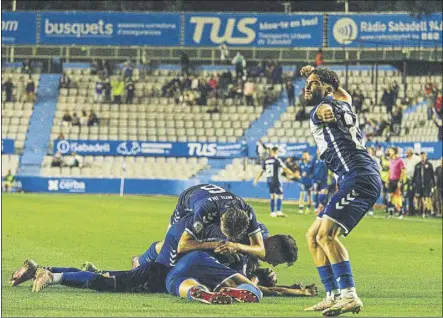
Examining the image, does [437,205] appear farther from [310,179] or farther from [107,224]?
[107,224]

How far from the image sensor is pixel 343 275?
10.0 m

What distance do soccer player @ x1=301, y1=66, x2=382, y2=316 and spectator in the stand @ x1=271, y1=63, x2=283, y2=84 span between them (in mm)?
43362

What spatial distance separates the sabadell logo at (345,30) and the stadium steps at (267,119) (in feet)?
9.95

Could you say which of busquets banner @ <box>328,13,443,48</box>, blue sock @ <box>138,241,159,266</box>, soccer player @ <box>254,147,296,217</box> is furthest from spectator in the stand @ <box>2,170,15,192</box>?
blue sock @ <box>138,241,159,266</box>

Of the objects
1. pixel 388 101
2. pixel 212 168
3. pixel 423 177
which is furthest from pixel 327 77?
pixel 212 168

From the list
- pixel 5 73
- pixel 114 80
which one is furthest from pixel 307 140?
pixel 5 73

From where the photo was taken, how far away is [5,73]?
57.6 metres

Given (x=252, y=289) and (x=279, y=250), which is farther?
(x=279, y=250)

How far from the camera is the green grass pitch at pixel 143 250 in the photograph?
33.8 ft

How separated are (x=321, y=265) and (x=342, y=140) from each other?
1172 mm

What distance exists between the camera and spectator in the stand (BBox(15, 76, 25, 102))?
5525cm

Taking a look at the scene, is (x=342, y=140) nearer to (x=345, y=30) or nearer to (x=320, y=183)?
(x=320, y=183)

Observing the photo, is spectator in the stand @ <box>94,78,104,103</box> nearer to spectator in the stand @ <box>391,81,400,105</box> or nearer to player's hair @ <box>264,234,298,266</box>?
spectator in the stand @ <box>391,81,400,105</box>

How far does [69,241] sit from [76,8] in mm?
49418
